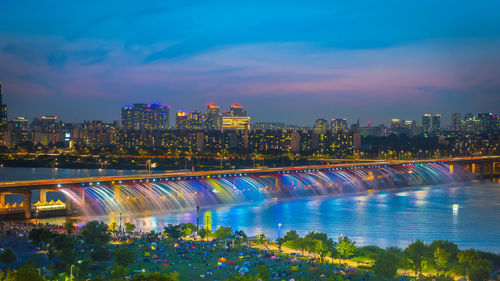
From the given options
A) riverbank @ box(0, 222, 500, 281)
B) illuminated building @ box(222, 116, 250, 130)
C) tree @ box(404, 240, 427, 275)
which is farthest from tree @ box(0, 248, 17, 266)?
illuminated building @ box(222, 116, 250, 130)

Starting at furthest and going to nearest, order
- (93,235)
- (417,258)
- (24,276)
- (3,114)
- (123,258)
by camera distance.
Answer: (3,114), (93,235), (417,258), (123,258), (24,276)

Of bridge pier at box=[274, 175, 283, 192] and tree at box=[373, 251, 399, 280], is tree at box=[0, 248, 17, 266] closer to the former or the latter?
tree at box=[373, 251, 399, 280]

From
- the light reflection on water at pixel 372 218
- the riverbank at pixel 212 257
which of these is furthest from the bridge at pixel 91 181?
the riverbank at pixel 212 257

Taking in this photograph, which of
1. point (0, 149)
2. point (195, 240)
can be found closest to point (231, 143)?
point (0, 149)

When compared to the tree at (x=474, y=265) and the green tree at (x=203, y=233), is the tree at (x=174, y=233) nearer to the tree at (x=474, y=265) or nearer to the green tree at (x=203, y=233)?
the green tree at (x=203, y=233)

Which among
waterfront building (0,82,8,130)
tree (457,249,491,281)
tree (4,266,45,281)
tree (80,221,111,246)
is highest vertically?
waterfront building (0,82,8,130)

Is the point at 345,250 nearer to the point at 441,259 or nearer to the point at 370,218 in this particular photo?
the point at 441,259

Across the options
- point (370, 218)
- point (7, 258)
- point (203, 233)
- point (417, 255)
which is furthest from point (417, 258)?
point (370, 218)
